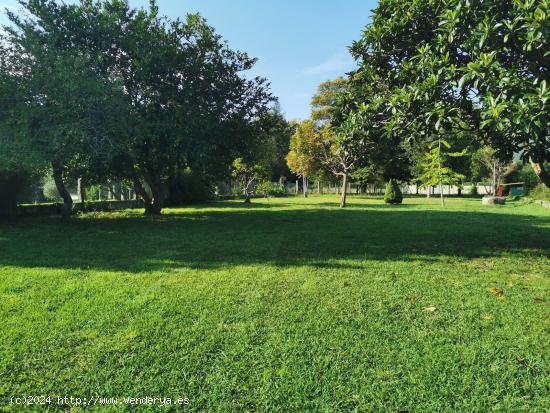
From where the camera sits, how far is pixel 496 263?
587cm

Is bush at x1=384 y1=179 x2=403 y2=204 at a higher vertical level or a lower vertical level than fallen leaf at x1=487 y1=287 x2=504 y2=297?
higher

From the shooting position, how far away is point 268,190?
3634 cm

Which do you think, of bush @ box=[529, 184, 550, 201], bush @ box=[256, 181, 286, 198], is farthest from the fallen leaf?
bush @ box=[256, 181, 286, 198]

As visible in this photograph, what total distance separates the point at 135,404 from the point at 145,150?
37.1 feet

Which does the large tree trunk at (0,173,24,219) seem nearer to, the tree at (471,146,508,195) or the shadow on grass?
the shadow on grass

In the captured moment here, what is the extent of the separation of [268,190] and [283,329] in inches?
1306

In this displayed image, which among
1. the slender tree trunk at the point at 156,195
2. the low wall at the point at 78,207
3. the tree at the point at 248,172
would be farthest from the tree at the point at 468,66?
the tree at the point at 248,172

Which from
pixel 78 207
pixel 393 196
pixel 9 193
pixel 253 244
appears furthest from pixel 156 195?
pixel 393 196

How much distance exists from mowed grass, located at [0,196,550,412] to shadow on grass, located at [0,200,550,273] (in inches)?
3.9

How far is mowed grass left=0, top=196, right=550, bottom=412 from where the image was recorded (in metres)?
2.39

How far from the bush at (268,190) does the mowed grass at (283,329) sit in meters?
26.9

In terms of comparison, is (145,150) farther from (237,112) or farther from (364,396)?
(364,396)

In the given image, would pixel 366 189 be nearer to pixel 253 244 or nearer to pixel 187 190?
pixel 187 190

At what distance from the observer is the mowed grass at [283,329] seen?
7.85ft
